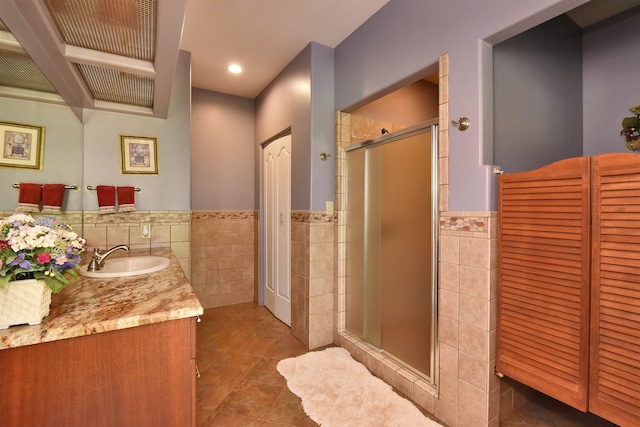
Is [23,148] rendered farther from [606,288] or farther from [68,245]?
[606,288]

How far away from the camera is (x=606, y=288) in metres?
1.21

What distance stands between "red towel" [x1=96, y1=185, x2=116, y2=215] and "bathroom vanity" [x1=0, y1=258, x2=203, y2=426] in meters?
1.32

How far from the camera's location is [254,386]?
Result: 2.05 metres

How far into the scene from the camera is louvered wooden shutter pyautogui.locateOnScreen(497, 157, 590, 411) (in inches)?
50.7

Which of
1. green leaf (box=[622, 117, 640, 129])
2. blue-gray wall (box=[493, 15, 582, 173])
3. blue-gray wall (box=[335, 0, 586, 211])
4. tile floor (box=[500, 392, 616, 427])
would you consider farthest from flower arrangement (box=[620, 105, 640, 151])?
tile floor (box=[500, 392, 616, 427])

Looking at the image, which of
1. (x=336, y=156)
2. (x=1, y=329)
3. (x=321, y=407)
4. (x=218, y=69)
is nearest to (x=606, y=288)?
(x=321, y=407)

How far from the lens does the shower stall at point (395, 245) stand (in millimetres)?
1888

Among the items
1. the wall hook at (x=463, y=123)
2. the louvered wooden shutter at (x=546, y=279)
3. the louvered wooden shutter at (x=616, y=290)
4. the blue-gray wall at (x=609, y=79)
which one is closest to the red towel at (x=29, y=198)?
the wall hook at (x=463, y=123)

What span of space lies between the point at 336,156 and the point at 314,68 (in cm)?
81

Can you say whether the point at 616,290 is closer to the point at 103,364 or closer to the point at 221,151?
the point at 103,364

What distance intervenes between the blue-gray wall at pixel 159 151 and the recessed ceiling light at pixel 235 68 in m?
0.43

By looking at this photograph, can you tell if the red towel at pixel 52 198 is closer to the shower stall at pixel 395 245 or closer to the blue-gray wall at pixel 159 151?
the blue-gray wall at pixel 159 151

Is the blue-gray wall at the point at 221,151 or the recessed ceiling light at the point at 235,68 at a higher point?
the recessed ceiling light at the point at 235,68

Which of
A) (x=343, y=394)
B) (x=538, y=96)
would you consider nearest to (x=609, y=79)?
(x=538, y=96)
